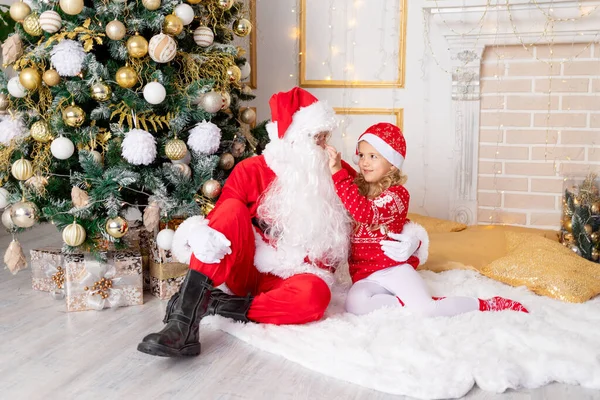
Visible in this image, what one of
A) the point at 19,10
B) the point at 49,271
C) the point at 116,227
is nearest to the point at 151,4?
the point at 19,10

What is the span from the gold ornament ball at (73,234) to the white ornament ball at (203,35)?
0.84 metres

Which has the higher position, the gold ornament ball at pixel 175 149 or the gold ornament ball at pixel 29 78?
the gold ornament ball at pixel 29 78

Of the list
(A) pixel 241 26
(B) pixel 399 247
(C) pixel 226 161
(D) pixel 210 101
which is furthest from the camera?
(A) pixel 241 26

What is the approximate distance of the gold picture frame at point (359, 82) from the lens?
134 inches

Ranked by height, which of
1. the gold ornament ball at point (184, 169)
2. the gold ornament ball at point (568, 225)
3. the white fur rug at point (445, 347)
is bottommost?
the white fur rug at point (445, 347)

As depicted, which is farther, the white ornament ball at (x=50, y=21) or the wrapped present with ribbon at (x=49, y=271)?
the wrapped present with ribbon at (x=49, y=271)

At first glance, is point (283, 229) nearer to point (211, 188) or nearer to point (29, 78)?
point (211, 188)

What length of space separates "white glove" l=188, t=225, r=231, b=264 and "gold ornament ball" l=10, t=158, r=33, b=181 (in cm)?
72

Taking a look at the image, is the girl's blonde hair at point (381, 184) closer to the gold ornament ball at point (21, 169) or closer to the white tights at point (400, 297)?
the white tights at point (400, 297)

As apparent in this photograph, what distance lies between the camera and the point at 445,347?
6.16 ft

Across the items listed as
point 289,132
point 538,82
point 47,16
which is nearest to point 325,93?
point 538,82

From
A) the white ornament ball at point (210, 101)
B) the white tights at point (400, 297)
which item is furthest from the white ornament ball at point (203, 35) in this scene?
the white tights at point (400, 297)

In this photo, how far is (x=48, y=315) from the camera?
2301mm

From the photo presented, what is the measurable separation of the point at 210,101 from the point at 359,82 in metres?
1.33
